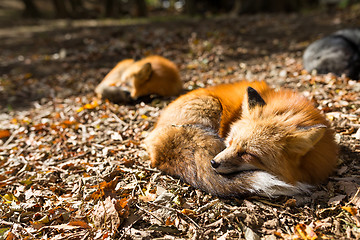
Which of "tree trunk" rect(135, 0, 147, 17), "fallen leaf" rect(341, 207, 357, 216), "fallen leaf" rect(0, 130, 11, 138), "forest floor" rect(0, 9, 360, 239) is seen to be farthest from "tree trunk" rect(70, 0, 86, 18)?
"fallen leaf" rect(341, 207, 357, 216)

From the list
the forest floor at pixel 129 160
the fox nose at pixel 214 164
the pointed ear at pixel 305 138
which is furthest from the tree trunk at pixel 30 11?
the pointed ear at pixel 305 138

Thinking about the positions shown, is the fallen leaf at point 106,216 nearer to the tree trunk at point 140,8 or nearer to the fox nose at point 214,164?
the fox nose at point 214,164

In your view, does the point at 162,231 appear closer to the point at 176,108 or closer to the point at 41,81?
the point at 176,108

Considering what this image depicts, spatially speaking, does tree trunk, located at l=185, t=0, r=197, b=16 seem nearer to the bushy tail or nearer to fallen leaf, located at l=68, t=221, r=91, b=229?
the bushy tail

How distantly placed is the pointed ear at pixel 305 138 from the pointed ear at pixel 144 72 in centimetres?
318

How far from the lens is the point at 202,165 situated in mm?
2143

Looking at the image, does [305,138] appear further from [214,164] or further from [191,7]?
[191,7]

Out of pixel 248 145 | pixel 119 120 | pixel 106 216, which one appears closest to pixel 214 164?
pixel 248 145

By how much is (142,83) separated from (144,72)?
224mm

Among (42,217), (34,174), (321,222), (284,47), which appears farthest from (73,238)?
(284,47)

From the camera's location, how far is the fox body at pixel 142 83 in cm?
457

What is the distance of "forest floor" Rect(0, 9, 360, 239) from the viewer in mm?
2023

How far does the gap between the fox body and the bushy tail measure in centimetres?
216

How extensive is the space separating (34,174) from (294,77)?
489 centimetres
